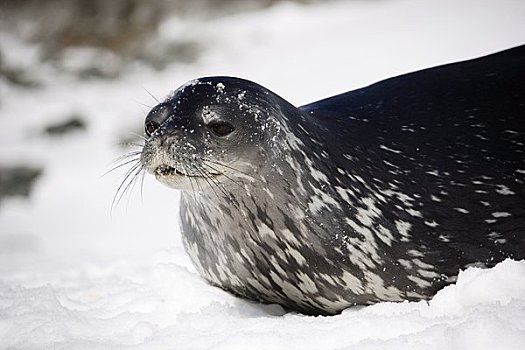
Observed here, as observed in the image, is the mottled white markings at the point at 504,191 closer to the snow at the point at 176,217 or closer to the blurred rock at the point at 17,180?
the snow at the point at 176,217

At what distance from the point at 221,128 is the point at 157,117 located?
211 mm

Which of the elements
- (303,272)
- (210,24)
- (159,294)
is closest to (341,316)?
(303,272)

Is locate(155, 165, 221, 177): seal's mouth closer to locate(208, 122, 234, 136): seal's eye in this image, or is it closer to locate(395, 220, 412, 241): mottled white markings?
locate(208, 122, 234, 136): seal's eye

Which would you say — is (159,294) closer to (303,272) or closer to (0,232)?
(303,272)

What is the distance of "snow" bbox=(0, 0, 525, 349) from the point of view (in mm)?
2090

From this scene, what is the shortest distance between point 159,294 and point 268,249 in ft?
1.90

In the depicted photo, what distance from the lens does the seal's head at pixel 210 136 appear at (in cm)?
240

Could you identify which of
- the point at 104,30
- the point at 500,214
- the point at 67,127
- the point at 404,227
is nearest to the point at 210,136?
the point at 404,227

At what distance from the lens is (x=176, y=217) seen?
16.9ft

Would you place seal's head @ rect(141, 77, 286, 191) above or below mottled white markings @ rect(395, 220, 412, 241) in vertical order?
above

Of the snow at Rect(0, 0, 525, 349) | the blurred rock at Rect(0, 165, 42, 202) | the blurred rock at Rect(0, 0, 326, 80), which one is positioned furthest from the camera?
the blurred rock at Rect(0, 0, 326, 80)

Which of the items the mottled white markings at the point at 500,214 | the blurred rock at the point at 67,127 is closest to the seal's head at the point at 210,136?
the mottled white markings at the point at 500,214

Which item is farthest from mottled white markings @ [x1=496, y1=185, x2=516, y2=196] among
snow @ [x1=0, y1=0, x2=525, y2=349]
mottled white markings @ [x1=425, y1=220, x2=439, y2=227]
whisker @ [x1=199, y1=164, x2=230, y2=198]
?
whisker @ [x1=199, y1=164, x2=230, y2=198]

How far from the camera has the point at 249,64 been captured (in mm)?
8773
